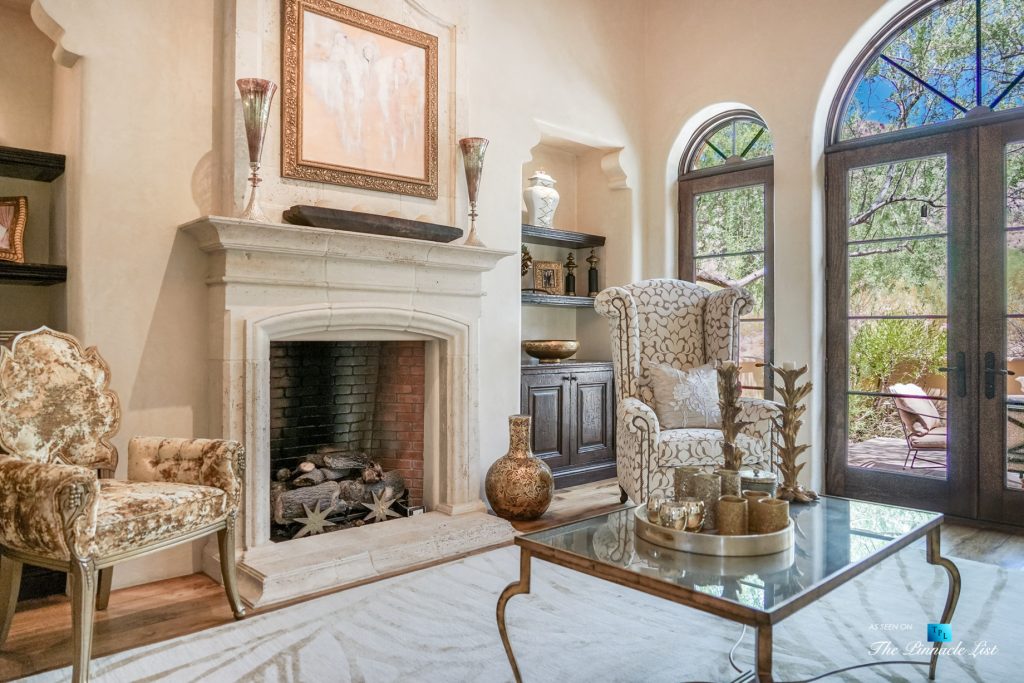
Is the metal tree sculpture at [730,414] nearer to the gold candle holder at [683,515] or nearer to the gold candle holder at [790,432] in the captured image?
the gold candle holder at [790,432]

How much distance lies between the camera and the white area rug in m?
2.11

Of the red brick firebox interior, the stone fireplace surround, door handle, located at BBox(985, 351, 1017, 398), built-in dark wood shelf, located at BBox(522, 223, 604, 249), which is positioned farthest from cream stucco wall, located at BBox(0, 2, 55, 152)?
door handle, located at BBox(985, 351, 1017, 398)

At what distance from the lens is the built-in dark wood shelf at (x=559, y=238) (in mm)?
4820

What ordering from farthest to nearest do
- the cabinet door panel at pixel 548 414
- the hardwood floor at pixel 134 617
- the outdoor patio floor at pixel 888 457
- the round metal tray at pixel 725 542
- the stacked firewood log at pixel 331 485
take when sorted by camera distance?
the cabinet door panel at pixel 548 414 → the outdoor patio floor at pixel 888 457 → the stacked firewood log at pixel 331 485 → the hardwood floor at pixel 134 617 → the round metal tray at pixel 725 542

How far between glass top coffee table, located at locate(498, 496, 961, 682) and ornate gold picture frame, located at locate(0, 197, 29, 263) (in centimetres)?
243

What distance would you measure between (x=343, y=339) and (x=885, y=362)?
312 centimetres

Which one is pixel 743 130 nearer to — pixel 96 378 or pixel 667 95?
pixel 667 95

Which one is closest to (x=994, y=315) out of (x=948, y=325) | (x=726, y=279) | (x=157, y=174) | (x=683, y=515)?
(x=948, y=325)

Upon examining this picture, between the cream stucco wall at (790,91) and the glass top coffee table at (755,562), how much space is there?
2295 millimetres

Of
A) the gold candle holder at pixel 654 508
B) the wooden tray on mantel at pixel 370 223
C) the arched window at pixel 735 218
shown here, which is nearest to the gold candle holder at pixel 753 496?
the gold candle holder at pixel 654 508

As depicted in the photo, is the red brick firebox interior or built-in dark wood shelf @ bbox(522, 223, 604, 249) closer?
the red brick firebox interior

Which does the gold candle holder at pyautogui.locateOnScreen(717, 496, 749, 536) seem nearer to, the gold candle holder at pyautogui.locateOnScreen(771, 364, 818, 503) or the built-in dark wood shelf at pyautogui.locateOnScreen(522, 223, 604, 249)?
the gold candle holder at pyautogui.locateOnScreen(771, 364, 818, 503)

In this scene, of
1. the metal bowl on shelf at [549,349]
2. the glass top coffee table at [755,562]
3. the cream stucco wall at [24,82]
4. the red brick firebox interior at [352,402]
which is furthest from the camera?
the metal bowl on shelf at [549,349]

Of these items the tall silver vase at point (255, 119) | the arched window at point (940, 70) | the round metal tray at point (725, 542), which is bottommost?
the round metal tray at point (725, 542)
